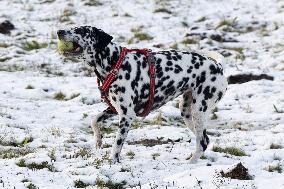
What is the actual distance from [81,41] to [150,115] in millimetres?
4648

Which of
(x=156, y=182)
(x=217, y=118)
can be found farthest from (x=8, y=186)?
(x=217, y=118)

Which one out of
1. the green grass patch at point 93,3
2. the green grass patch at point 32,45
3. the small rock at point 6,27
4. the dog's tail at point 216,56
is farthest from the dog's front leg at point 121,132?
the green grass patch at point 93,3

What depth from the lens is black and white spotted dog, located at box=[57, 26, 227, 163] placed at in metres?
8.30

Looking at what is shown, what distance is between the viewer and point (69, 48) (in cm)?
823

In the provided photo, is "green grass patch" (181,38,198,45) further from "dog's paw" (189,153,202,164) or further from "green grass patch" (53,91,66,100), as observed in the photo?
"dog's paw" (189,153,202,164)

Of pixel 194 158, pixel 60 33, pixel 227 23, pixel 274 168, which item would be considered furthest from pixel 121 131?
pixel 227 23

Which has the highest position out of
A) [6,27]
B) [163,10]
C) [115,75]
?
[115,75]

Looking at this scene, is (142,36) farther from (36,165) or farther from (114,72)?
(36,165)

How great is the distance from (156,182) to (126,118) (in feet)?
4.68

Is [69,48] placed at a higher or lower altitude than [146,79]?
higher

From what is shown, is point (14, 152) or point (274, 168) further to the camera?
point (14, 152)

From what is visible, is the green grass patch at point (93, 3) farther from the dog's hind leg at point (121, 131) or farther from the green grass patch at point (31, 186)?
the green grass patch at point (31, 186)

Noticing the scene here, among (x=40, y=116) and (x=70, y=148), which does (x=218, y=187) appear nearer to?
(x=70, y=148)

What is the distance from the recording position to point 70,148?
980cm
